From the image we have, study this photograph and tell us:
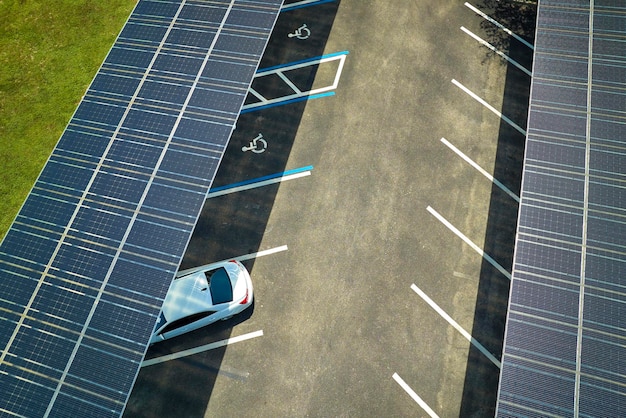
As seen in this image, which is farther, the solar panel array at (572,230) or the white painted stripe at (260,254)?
the white painted stripe at (260,254)

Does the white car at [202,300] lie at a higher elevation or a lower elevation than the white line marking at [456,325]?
higher

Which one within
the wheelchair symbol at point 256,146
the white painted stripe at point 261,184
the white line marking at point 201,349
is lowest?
the white line marking at point 201,349

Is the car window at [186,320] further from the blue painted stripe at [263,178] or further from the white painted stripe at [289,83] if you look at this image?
the white painted stripe at [289,83]

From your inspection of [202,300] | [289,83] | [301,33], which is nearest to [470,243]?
[202,300]

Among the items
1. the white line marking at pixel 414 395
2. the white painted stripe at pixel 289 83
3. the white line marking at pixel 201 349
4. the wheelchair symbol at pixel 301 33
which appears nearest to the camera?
the white line marking at pixel 414 395

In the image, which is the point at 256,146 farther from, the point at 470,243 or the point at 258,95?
the point at 470,243

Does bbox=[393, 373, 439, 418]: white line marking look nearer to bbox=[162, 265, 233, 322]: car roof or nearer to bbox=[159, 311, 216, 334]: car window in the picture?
bbox=[162, 265, 233, 322]: car roof

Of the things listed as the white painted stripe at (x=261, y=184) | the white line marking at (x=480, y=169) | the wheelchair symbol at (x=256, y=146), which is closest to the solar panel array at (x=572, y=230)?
the white line marking at (x=480, y=169)

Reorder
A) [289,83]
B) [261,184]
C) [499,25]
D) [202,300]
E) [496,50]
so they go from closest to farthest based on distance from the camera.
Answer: [202,300], [261,184], [289,83], [496,50], [499,25]
